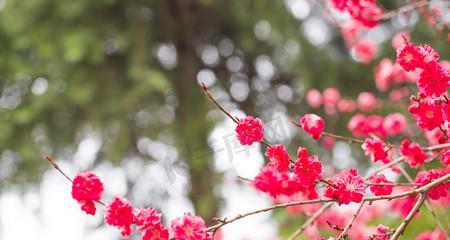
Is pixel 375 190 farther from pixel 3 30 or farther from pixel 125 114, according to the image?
pixel 3 30

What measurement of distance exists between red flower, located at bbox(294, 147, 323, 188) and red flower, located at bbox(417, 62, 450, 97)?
0.30 meters

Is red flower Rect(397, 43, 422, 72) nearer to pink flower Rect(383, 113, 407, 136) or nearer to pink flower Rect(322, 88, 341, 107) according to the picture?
pink flower Rect(383, 113, 407, 136)

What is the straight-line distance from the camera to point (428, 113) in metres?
1.43

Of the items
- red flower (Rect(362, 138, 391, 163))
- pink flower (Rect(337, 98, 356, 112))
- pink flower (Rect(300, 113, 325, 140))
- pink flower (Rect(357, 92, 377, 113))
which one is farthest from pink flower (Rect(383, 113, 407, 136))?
pink flower (Rect(337, 98, 356, 112))

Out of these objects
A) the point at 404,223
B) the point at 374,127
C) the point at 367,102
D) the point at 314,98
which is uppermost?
the point at 314,98

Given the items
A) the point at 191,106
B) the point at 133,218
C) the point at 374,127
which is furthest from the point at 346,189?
the point at 191,106

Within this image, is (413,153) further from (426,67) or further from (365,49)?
(365,49)

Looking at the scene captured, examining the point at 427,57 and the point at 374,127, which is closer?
the point at 427,57

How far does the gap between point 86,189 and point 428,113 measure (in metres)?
0.86

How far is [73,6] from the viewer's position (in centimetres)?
371

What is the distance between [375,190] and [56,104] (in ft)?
9.02

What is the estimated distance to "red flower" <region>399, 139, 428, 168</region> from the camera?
1602 mm

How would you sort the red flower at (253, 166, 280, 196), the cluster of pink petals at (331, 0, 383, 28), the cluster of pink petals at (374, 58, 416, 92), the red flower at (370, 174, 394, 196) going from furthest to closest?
the cluster of pink petals at (374, 58, 416, 92)
the cluster of pink petals at (331, 0, 383, 28)
the red flower at (370, 174, 394, 196)
the red flower at (253, 166, 280, 196)

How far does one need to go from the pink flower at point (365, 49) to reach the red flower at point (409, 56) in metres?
2.56
